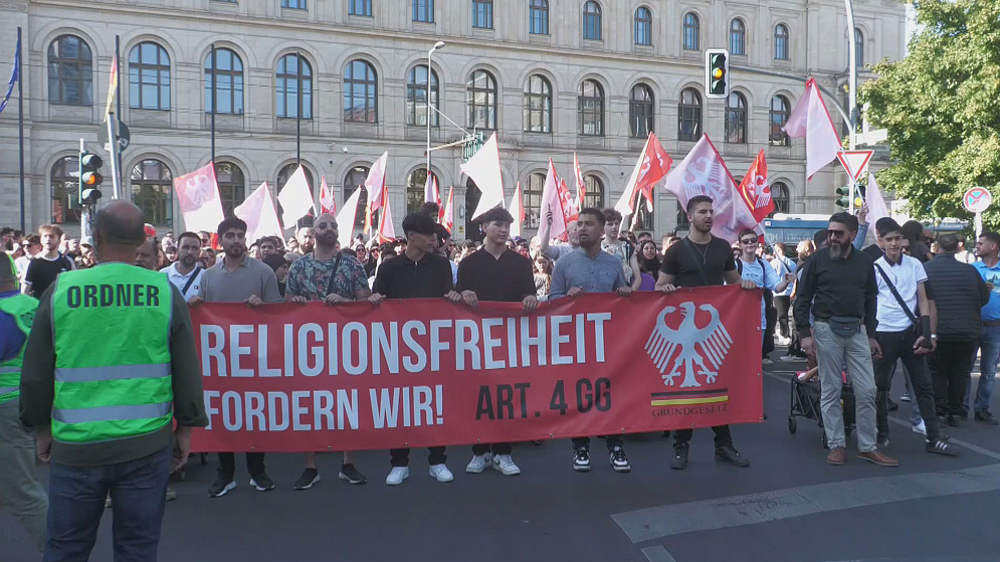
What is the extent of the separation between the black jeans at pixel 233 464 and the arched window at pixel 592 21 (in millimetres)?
38171

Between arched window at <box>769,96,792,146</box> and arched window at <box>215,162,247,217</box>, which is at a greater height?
arched window at <box>769,96,792,146</box>

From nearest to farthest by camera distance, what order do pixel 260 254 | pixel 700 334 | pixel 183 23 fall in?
1. pixel 700 334
2. pixel 260 254
3. pixel 183 23

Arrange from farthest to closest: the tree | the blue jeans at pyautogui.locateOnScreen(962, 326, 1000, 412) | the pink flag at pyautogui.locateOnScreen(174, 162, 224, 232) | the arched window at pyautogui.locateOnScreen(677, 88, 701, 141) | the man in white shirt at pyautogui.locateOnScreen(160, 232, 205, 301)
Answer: the arched window at pyautogui.locateOnScreen(677, 88, 701, 141)
the tree
the pink flag at pyautogui.locateOnScreen(174, 162, 224, 232)
the blue jeans at pyautogui.locateOnScreen(962, 326, 1000, 412)
the man in white shirt at pyautogui.locateOnScreen(160, 232, 205, 301)

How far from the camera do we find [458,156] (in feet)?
128

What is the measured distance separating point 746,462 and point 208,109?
32842 mm

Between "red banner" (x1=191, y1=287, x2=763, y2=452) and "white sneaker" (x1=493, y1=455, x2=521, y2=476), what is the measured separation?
49 cm

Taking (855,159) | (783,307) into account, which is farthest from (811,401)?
(855,159)

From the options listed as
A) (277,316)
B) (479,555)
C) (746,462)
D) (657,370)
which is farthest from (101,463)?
(746,462)

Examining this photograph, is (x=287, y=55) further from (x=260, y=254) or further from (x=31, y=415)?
(x=31, y=415)

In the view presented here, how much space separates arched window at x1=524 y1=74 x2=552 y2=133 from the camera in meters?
41.3

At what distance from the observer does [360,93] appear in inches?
1507

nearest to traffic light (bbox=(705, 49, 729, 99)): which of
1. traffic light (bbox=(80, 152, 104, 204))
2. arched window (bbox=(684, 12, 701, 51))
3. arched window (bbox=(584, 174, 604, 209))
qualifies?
traffic light (bbox=(80, 152, 104, 204))

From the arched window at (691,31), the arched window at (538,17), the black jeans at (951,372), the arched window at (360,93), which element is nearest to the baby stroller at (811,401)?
the black jeans at (951,372)

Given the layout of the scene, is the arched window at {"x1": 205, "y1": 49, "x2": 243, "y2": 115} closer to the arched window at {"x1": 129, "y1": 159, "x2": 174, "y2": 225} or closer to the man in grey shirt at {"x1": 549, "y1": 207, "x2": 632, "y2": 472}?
the arched window at {"x1": 129, "y1": 159, "x2": 174, "y2": 225}
